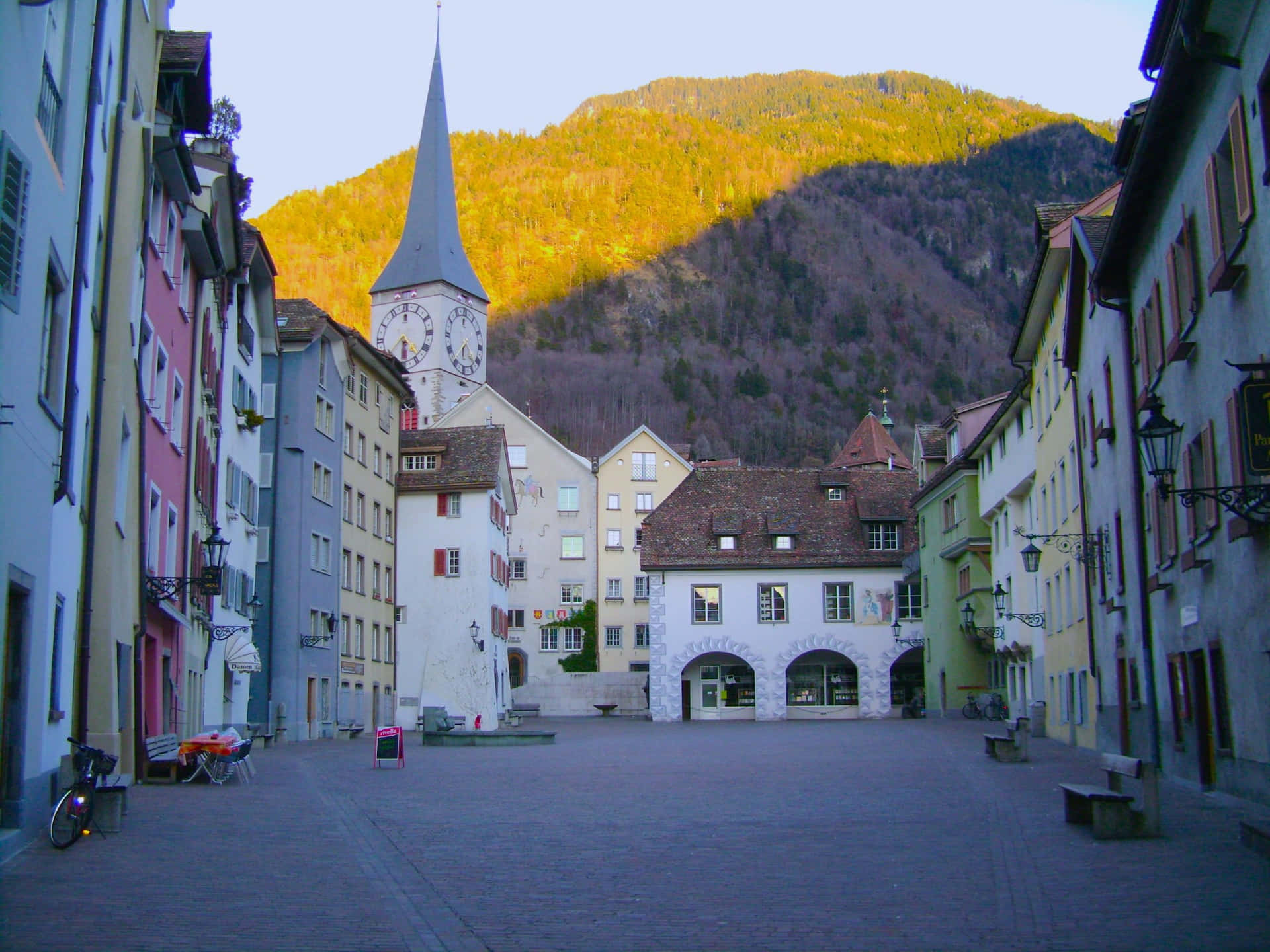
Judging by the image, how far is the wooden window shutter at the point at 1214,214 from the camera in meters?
15.7

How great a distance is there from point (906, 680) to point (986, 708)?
13.7m

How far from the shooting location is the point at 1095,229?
80.6 feet

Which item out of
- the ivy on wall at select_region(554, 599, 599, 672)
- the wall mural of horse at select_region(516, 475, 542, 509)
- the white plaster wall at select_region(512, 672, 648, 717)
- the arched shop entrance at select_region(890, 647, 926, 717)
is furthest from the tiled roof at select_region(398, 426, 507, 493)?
the ivy on wall at select_region(554, 599, 599, 672)

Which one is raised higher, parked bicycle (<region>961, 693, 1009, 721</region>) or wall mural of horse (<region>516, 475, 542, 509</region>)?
wall mural of horse (<region>516, 475, 542, 509</region>)

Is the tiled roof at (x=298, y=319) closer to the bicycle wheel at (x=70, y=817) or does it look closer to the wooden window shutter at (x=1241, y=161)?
the bicycle wheel at (x=70, y=817)

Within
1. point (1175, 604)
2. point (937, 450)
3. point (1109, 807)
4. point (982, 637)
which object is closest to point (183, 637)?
point (1175, 604)

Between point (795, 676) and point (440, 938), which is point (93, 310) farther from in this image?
point (795, 676)

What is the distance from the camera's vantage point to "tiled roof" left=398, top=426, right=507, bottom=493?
5819cm

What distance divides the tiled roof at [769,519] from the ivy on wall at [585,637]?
18727mm

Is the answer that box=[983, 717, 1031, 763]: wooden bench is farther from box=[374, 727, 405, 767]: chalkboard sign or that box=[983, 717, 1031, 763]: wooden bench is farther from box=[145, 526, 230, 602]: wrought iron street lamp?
box=[145, 526, 230, 602]: wrought iron street lamp

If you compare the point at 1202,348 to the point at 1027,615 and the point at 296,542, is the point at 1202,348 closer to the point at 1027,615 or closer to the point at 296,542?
the point at 1027,615

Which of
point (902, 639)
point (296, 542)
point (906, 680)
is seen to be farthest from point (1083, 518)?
point (906, 680)

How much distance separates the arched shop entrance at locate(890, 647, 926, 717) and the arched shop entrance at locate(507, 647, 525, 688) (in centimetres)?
2515

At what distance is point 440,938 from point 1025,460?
31917 mm
